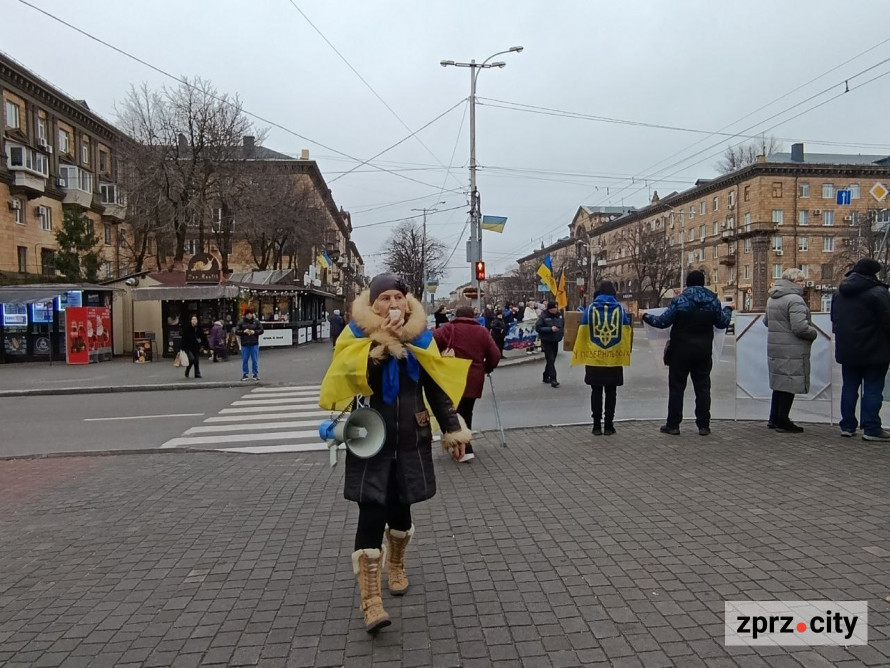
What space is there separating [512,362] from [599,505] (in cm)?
1470

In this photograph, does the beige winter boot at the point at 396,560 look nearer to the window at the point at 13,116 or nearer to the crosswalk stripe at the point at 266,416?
the crosswalk stripe at the point at 266,416

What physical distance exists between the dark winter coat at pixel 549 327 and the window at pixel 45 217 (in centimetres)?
4330

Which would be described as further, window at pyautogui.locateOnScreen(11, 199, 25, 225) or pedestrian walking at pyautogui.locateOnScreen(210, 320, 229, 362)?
window at pyautogui.locateOnScreen(11, 199, 25, 225)

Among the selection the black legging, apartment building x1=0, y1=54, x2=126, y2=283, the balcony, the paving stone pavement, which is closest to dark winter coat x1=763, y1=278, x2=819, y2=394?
the paving stone pavement

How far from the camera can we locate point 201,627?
10.9ft

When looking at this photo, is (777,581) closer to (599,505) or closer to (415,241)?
(599,505)

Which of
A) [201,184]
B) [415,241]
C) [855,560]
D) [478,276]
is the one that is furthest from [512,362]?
[415,241]

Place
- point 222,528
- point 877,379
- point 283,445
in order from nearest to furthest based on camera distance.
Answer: point 222,528, point 877,379, point 283,445

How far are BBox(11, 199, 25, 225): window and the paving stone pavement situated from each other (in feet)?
138

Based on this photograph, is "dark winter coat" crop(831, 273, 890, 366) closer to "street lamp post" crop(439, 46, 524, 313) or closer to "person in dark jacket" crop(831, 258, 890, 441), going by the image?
"person in dark jacket" crop(831, 258, 890, 441)

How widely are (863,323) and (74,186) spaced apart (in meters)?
53.1

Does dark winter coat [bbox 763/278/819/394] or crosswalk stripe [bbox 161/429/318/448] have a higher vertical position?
dark winter coat [bbox 763/278/819/394]

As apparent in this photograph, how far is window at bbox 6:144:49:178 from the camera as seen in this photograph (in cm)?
→ 3966

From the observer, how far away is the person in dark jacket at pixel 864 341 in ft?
22.2
